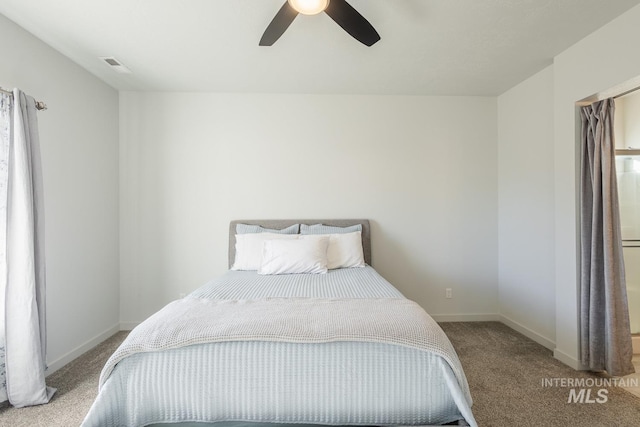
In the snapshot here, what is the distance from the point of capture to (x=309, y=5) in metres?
1.49

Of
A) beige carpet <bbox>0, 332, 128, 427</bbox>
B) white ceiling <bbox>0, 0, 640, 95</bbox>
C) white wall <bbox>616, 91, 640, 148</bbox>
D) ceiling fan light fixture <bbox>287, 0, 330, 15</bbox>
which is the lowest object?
beige carpet <bbox>0, 332, 128, 427</bbox>

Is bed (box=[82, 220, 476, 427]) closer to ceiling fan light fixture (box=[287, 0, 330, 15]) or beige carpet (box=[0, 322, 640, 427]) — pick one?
beige carpet (box=[0, 322, 640, 427])

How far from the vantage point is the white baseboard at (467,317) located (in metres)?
3.20

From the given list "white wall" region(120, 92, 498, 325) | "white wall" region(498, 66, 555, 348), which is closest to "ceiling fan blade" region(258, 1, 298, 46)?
"white wall" region(120, 92, 498, 325)

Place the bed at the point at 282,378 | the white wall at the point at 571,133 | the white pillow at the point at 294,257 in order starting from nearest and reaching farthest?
the bed at the point at 282,378, the white wall at the point at 571,133, the white pillow at the point at 294,257

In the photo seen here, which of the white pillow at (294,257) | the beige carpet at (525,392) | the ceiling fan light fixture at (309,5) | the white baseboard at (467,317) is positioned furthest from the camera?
the white baseboard at (467,317)

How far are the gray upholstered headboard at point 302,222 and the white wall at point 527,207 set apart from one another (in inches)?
58.6

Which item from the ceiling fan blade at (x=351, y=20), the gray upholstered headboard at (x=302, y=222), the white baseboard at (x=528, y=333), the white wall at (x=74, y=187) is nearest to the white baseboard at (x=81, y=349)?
the white wall at (x=74, y=187)

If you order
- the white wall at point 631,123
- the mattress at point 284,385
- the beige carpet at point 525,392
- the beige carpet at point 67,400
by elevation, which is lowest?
the beige carpet at point 525,392

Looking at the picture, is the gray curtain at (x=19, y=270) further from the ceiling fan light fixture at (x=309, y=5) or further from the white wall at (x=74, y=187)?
the ceiling fan light fixture at (x=309, y=5)

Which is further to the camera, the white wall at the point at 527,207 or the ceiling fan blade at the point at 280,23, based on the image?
the white wall at the point at 527,207

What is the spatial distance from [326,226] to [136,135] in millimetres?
2205

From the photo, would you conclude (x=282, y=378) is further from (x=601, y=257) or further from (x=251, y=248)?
(x=601, y=257)

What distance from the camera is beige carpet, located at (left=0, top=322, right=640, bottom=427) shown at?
169 centimetres
